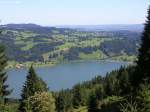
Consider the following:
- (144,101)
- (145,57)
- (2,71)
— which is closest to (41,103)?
(2,71)

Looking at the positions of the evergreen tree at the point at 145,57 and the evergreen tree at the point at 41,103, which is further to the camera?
the evergreen tree at the point at 41,103

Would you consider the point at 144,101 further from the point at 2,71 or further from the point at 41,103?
the point at 41,103

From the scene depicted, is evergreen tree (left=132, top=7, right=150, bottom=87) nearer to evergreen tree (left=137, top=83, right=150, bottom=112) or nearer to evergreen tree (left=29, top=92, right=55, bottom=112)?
evergreen tree (left=137, top=83, right=150, bottom=112)

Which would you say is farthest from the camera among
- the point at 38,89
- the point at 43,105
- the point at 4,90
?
the point at 38,89

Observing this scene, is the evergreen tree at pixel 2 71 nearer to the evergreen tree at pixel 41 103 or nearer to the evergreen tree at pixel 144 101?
the evergreen tree at pixel 41 103

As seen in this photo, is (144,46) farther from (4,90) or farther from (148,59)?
(4,90)

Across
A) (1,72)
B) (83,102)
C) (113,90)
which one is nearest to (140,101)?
(1,72)

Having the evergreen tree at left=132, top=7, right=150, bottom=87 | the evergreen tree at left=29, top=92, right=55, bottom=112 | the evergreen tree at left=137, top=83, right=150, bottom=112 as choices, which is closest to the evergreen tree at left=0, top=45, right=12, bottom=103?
the evergreen tree at left=29, top=92, right=55, bottom=112

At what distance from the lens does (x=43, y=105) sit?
56188 mm

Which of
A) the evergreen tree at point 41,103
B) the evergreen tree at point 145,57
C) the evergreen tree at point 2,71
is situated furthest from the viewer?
the evergreen tree at point 41,103

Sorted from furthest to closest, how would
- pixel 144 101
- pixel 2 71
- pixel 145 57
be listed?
pixel 2 71 → pixel 145 57 → pixel 144 101

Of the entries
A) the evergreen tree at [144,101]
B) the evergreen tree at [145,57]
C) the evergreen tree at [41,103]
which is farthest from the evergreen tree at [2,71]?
the evergreen tree at [144,101]

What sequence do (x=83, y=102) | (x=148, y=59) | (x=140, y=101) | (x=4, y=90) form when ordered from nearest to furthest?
(x=140, y=101) < (x=148, y=59) < (x=4, y=90) < (x=83, y=102)

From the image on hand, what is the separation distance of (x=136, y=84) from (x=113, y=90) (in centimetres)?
6043
